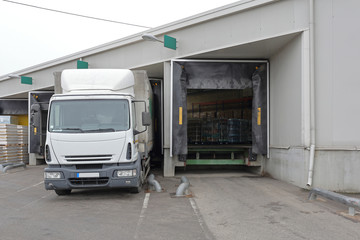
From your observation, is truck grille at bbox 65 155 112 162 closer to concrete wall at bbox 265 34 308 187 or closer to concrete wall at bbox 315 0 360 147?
concrete wall at bbox 265 34 308 187

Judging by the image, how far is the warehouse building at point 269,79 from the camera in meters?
9.07

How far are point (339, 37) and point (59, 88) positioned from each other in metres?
8.24

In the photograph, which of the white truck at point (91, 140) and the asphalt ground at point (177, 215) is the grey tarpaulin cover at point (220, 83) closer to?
the asphalt ground at point (177, 215)

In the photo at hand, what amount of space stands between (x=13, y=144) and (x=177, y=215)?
15.6 meters

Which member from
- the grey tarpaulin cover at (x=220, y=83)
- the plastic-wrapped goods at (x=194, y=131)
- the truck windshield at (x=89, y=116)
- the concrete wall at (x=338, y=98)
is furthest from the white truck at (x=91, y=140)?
the plastic-wrapped goods at (x=194, y=131)

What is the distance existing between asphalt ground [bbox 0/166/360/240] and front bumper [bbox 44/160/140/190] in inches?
18.2

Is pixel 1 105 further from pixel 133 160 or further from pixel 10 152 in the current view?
pixel 133 160

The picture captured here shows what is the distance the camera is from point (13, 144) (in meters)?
19.0

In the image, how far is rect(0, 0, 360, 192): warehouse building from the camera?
9.07 metres

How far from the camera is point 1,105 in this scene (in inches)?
900

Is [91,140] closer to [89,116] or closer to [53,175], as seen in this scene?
[89,116]

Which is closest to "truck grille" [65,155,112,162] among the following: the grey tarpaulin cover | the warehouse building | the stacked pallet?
the warehouse building

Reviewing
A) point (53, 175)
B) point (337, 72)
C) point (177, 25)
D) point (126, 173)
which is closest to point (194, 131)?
point (177, 25)

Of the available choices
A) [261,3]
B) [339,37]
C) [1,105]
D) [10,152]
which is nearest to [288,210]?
[339,37]
